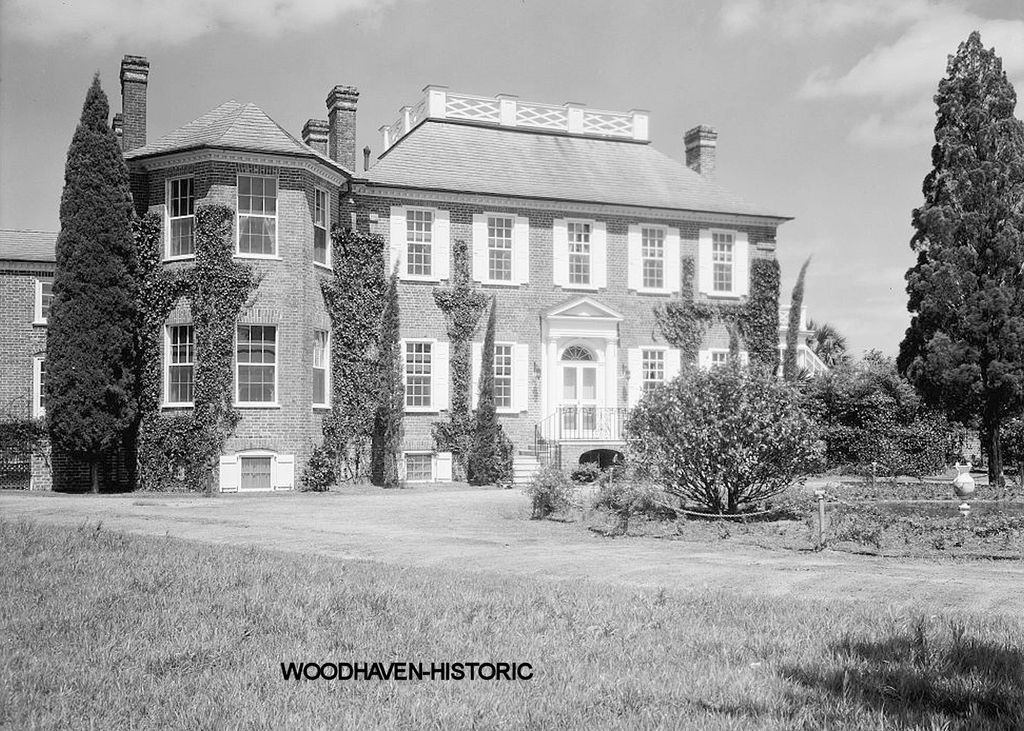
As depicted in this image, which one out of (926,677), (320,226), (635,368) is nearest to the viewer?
(926,677)

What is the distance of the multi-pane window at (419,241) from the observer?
27.9m

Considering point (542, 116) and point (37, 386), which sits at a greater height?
point (542, 116)

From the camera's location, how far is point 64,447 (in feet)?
76.8

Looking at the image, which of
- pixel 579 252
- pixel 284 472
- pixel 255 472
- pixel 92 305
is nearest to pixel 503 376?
pixel 579 252

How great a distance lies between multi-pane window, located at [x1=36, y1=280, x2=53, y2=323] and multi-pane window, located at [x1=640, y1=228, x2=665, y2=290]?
55.7ft

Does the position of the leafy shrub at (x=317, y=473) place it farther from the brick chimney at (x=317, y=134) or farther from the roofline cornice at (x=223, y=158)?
the brick chimney at (x=317, y=134)

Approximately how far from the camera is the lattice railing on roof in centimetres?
3272

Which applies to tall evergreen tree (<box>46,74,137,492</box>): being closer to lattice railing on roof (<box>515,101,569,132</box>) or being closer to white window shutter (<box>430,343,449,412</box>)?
white window shutter (<box>430,343,449,412</box>)

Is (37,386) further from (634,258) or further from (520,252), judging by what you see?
(634,258)

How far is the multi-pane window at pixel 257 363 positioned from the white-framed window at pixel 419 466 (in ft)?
14.4

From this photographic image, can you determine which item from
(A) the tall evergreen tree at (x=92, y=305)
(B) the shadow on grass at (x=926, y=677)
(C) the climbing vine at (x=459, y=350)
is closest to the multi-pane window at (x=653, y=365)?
(C) the climbing vine at (x=459, y=350)

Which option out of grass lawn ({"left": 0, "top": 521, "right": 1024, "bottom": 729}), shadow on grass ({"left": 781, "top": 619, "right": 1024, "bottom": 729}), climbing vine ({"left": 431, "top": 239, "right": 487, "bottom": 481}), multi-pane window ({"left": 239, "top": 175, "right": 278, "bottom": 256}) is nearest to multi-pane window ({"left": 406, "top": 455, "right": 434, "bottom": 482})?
climbing vine ({"left": 431, "top": 239, "right": 487, "bottom": 481})

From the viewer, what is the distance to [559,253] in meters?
29.4

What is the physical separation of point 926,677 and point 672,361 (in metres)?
24.8
